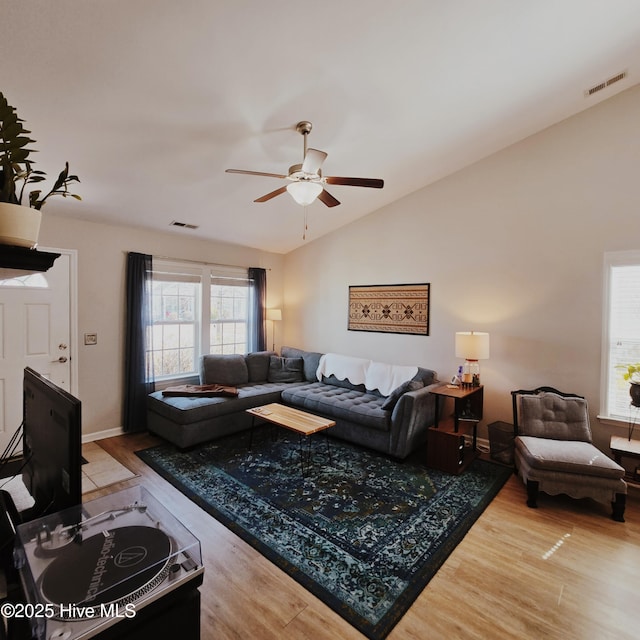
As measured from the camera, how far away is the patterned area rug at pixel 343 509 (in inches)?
77.6

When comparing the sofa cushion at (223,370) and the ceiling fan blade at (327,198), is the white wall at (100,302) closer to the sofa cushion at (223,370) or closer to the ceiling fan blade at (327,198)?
the sofa cushion at (223,370)

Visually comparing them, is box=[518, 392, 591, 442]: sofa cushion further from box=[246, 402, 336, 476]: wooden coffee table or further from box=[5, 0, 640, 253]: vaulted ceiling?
Answer: box=[5, 0, 640, 253]: vaulted ceiling

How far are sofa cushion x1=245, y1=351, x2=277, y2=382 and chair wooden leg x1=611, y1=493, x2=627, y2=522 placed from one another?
3.97 metres

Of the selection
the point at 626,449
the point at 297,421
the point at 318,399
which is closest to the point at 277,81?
the point at 297,421

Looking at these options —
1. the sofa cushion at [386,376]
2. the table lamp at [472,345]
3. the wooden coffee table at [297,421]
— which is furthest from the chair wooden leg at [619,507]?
the wooden coffee table at [297,421]

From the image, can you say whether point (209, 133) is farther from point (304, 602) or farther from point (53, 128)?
point (304, 602)

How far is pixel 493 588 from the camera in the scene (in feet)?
6.43

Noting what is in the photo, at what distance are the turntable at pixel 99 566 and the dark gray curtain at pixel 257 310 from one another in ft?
14.9

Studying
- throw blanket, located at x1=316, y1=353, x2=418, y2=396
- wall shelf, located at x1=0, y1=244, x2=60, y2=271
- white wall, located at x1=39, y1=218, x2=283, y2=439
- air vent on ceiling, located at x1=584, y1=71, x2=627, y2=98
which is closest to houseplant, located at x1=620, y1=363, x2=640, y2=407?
throw blanket, located at x1=316, y1=353, x2=418, y2=396

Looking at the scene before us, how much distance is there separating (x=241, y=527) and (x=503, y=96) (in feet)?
13.0

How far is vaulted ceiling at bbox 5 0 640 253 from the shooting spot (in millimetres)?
1938

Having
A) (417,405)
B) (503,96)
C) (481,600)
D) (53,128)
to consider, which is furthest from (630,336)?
(53,128)

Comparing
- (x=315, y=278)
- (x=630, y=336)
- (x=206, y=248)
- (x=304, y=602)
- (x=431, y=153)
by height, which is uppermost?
(x=431, y=153)

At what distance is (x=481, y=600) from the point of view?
6.18ft
